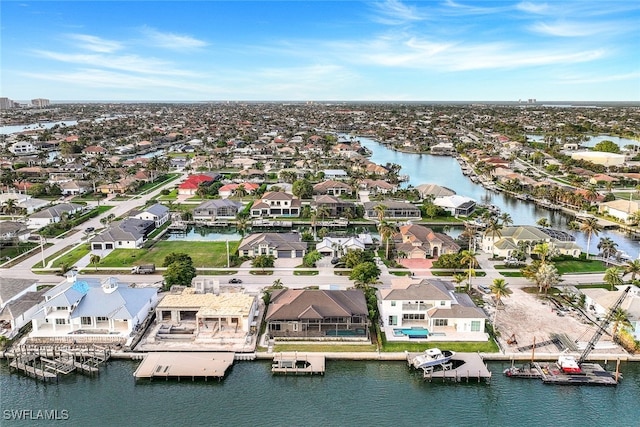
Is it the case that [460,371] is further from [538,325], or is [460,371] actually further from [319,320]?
[319,320]

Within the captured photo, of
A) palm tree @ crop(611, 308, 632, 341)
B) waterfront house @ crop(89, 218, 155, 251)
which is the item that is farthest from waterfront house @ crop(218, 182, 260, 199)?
palm tree @ crop(611, 308, 632, 341)

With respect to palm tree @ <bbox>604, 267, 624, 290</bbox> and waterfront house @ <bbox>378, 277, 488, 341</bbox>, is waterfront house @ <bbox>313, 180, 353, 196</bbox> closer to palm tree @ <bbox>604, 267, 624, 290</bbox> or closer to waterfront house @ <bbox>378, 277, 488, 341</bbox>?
waterfront house @ <bbox>378, 277, 488, 341</bbox>

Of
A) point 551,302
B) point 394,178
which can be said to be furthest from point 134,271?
point 394,178

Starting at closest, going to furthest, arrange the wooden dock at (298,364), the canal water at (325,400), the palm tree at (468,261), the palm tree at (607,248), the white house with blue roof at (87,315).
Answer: the canal water at (325,400) < the wooden dock at (298,364) < the white house with blue roof at (87,315) < the palm tree at (468,261) < the palm tree at (607,248)

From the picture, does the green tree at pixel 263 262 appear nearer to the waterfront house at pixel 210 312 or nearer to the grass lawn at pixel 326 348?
the waterfront house at pixel 210 312

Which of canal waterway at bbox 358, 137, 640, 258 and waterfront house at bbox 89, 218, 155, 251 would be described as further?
canal waterway at bbox 358, 137, 640, 258

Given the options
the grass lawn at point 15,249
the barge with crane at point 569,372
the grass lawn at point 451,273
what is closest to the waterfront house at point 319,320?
the barge with crane at point 569,372

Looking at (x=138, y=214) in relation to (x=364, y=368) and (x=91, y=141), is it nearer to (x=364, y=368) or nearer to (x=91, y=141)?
(x=364, y=368)
